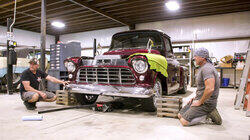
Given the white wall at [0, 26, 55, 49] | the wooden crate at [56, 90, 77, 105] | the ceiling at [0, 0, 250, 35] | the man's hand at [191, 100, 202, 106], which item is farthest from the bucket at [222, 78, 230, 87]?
the white wall at [0, 26, 55, 49]

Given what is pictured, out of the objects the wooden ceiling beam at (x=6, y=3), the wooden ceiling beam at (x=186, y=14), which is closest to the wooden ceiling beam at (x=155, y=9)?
the wooden ceiling beam at (x=186, y=14)

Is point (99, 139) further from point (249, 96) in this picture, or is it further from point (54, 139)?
point (249, 96)

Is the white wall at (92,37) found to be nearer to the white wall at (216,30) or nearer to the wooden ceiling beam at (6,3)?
the white wall at (216,30)

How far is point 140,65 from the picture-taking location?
3354mm

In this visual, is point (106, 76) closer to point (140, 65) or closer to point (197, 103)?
point (140, 65)

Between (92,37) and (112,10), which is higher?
(112,10)

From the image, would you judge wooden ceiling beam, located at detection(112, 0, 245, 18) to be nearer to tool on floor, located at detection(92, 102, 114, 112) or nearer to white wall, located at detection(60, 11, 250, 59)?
white wall, located at detection(60, 11, 250, 59)

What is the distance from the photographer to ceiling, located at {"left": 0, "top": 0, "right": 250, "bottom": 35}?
8.96 m

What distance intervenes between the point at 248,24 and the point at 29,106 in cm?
1093

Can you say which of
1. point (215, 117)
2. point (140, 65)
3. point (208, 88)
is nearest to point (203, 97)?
point (208, 88)

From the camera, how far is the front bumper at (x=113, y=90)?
10.4 feet

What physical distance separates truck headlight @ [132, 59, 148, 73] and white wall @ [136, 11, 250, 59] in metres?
8.62

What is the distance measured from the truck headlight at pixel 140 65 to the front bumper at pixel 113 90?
33cm

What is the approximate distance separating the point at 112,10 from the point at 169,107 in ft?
26.1
